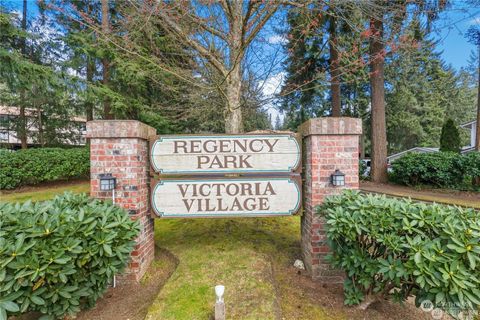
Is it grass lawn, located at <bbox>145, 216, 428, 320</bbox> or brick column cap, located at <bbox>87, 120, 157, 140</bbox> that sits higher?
brick column cap, located at <bbox>87, 120, 157, 140</bbox>

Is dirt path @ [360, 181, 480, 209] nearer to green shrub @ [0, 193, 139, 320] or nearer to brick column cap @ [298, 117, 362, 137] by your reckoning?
brick column cap @ [298, 117, 362, 137]

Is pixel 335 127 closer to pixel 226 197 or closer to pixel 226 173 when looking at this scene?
pixel 226 173

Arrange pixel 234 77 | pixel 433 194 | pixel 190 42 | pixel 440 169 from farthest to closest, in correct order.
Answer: pixel 440 169, pixel 433 194, pixel 234 77, pixel 190 42

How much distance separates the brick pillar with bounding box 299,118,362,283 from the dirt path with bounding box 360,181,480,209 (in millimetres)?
5849

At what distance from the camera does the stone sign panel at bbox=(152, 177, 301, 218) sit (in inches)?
111

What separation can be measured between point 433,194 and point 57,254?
9.71 meters

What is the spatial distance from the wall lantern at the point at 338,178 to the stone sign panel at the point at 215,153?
24.7 inches

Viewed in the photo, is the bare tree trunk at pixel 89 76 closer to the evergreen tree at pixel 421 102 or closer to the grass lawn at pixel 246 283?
the grass lawn at pixel 246 283

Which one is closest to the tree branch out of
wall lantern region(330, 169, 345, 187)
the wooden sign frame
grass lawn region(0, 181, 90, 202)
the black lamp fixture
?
the wooden sign frame

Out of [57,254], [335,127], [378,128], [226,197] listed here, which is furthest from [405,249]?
[378,128]

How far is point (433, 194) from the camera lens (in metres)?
7.84

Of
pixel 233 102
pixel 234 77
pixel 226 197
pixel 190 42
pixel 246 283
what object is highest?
pixel 190 42

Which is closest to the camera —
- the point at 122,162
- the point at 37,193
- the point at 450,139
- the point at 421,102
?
the point at 122,162

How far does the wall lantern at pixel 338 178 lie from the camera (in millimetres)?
2551
